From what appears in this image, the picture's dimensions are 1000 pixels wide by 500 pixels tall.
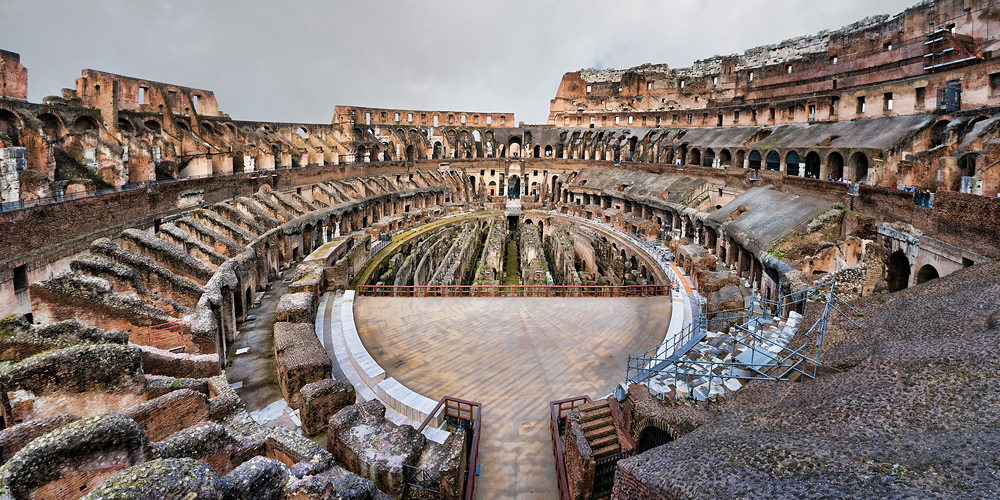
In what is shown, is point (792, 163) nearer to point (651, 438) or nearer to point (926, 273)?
point (926, 273)

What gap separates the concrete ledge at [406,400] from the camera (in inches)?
392

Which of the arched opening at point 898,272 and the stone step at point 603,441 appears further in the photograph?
the arched opening at point 898,272

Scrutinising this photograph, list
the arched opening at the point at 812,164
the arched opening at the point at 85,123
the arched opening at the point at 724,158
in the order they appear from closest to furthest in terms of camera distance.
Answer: the arched opening at the point at 85,123 < the arched opening at the point at 812,164 < the arched opening at the point at 724,158

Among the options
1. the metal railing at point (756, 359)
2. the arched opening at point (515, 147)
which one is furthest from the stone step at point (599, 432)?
the arched opening at point (515, 147)

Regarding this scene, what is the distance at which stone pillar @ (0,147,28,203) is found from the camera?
13.4 meters

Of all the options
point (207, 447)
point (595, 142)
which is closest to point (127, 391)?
point (207, 447)

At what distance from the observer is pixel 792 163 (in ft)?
87.2

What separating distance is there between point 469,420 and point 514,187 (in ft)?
137

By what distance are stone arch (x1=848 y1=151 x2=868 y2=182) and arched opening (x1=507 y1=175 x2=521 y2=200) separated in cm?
3014

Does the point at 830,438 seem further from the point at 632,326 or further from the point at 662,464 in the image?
the point at 632,326

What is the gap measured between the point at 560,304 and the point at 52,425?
1256cm

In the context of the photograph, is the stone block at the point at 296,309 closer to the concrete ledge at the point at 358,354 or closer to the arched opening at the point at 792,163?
the concrete ledge at the point at 358,354

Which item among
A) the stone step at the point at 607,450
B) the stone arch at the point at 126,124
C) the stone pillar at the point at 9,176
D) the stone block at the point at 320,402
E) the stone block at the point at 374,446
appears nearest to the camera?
the stone block at the point at 374,446

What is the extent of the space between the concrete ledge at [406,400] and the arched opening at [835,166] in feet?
70.9
